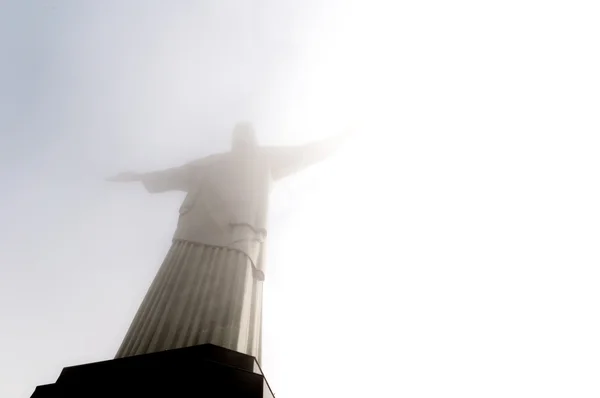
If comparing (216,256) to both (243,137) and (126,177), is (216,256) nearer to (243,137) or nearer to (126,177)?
(243,137)

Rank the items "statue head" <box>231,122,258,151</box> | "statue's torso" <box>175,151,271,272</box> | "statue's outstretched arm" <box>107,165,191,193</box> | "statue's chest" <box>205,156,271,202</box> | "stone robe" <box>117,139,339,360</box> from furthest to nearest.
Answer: "statue head" <box>231,122,258,151</box>, "statue's outstretched arm" <box>107,165,191,193</box>, "statue's chest" <box>205,156,271,202</box>, "statue's torso" <box>175,151,271,272</box>, "stone robe" <box>117,139,339,360</box>

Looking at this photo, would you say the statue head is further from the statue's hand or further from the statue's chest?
the statue's hand

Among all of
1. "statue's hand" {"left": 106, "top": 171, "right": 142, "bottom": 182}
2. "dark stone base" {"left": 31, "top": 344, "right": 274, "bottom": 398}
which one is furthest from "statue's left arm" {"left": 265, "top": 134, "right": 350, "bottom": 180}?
"dark stone base" {"left": 31, "top": 344, "right": 274, "bottom": 398}

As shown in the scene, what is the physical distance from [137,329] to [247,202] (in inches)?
78.4

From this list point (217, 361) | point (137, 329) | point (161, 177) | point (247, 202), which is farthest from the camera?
point (161, 177)

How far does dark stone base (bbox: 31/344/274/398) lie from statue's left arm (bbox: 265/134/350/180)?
12.7 feet

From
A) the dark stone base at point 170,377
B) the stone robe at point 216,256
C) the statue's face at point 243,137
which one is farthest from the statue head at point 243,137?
the dark stone base at point 170,377

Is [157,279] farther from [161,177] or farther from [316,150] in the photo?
[316,150]

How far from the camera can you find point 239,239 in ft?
14.9

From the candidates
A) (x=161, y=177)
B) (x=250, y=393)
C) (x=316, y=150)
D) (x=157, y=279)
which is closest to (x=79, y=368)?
(x=250, y=393)

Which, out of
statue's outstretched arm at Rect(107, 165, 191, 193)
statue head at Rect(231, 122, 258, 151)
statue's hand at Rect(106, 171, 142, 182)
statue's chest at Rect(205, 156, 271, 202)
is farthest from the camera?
statue's hand at Rect(106, 171, 142, 182)

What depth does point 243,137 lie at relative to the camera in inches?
242

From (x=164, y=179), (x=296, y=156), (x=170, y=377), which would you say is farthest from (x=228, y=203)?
(x=170, y=377)

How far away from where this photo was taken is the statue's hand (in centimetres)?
609
